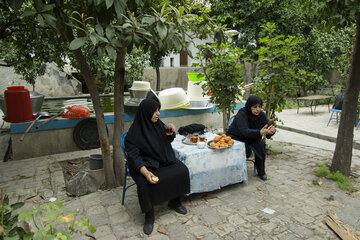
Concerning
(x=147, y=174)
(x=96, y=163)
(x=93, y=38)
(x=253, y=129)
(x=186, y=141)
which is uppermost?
(x=93, y=38)

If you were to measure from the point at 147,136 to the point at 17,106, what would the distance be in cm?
393

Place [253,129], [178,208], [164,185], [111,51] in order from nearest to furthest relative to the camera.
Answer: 1. [111,51]
2. [164,185]
3. [178,208]
4. [253,129]

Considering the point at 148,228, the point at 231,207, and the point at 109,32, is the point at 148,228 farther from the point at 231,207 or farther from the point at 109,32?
the point at 109,32

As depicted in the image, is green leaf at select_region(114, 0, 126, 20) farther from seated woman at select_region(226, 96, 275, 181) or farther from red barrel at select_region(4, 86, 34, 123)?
red barrel at select_region(4, 86, 34, 123)

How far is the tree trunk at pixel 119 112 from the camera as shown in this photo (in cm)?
370

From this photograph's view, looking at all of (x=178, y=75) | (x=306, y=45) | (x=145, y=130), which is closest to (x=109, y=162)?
(x=145, y=130)

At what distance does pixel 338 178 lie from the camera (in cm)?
398

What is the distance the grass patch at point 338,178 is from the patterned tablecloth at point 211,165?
141cm

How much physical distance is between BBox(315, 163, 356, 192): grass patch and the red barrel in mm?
5895

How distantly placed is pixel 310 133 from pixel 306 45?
7685 mm

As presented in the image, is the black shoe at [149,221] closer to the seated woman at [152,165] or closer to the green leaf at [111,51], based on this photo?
the seated woman at [152,165]

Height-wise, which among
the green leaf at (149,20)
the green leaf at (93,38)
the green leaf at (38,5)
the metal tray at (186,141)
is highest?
the green leaf at (38,5)

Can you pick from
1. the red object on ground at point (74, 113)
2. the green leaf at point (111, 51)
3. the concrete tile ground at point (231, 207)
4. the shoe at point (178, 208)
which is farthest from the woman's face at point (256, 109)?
the red object on ground at point (74, 113)

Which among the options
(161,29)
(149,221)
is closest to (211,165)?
(149,221)
